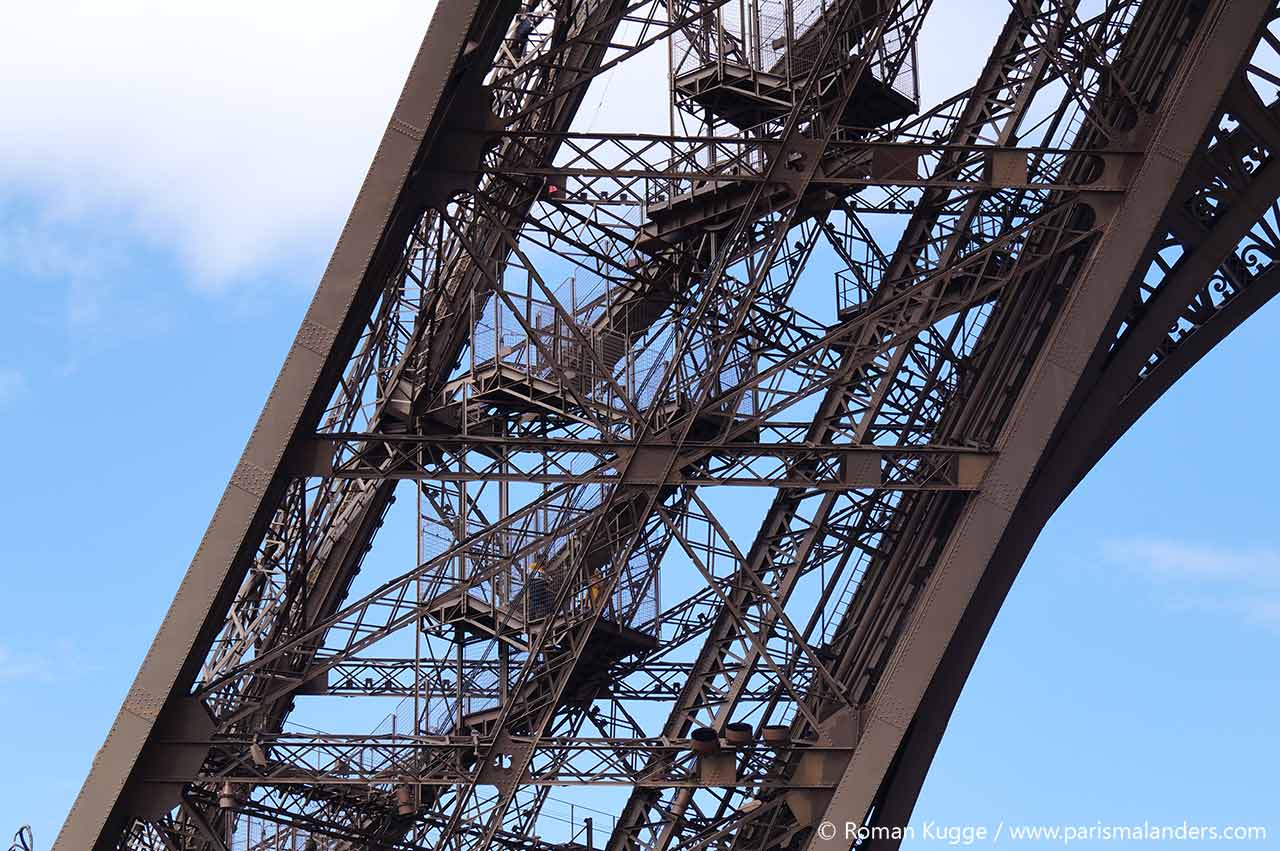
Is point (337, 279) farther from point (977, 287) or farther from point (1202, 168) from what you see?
point (1202, 168)

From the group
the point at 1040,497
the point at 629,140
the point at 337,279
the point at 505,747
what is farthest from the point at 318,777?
the point at 1040,497

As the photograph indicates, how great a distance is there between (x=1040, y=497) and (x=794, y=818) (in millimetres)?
5168

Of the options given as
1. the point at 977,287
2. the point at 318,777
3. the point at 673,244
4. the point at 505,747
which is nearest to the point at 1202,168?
the point at 977,287

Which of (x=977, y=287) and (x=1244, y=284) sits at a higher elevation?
(x=1244, y=284)

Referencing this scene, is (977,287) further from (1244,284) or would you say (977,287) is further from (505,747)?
(505,747)

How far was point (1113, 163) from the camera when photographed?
2431 cm

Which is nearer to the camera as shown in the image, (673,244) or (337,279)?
(337,279)

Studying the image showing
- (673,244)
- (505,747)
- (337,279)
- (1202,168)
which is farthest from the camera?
(673,244)

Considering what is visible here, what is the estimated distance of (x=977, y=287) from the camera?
2453 centimetres

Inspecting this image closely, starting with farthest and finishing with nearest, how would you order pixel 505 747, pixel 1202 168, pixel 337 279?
pixel 1202 168, pixel 505 747, pixel 337 279

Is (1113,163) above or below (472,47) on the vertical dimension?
above

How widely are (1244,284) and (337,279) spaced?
11.5 meters

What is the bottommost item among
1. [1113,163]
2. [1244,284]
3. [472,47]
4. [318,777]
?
[318,777]

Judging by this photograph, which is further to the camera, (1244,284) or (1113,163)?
(1244,284)
